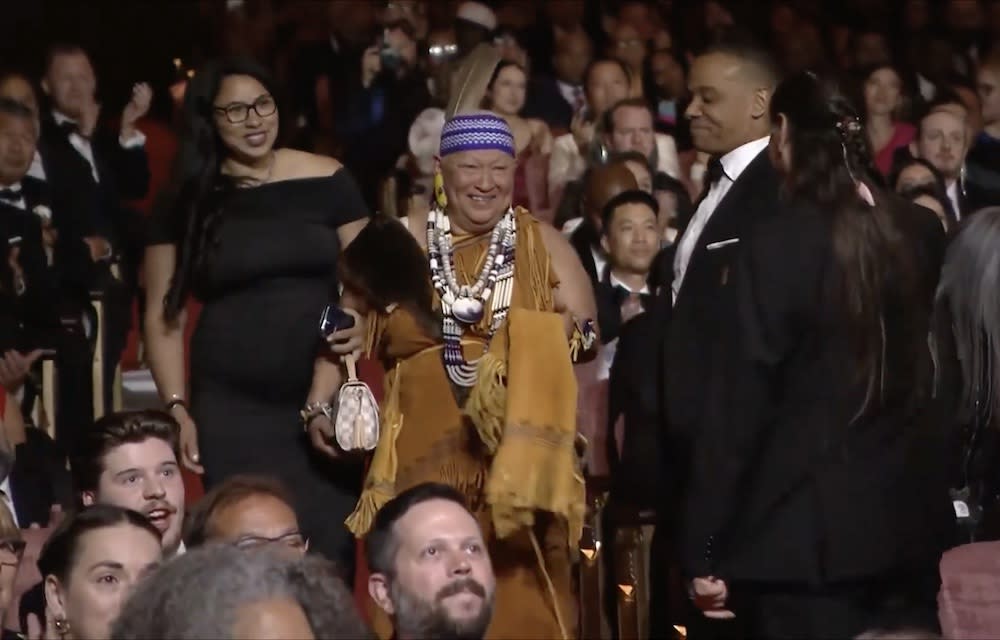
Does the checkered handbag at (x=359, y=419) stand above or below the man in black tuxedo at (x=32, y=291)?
below

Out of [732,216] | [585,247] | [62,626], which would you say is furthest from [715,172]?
[585,247]

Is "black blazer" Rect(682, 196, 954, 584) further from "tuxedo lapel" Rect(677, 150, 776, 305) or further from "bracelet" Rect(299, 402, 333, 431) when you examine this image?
"bracelet" Rect(299, 402, 333, 431)

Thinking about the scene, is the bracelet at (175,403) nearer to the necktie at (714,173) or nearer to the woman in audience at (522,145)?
the necktie at (714,173)

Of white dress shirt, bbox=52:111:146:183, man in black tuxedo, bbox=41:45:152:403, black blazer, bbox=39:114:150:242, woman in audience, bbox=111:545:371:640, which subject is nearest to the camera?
woman in audience, bbox=111:545:371:640

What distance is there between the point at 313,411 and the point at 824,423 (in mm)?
1568

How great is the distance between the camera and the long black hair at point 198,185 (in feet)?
18.5

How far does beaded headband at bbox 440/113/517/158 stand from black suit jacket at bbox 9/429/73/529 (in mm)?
1719

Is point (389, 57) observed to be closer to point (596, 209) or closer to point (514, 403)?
point (596, 209)

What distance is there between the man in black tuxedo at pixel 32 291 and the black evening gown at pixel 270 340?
215 centimetres

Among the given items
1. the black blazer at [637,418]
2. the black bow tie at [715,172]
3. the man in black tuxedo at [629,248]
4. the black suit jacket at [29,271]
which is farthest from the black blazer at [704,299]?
the black suit jacket at [29,271]

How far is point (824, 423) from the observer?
4484 mm

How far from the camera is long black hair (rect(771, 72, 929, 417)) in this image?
14.7 ft

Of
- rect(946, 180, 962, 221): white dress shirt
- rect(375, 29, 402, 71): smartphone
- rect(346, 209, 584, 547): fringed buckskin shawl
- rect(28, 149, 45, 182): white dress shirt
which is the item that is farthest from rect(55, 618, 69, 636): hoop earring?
rect(375, 29, 402, 71): smartphone

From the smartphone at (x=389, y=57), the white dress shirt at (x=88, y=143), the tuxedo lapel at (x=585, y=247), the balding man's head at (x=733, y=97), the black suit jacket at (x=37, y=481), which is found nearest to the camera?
the balding man's head at (x=733, y=97)
